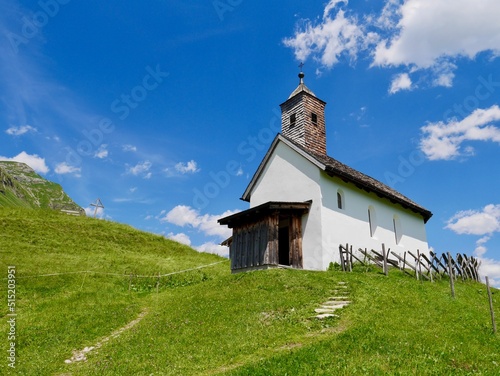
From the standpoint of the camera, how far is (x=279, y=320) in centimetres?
1334

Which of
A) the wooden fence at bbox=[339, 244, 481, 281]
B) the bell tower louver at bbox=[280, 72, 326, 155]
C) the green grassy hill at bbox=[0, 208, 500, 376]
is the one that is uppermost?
the bell tower louver at bbox=[280, 72, 326, 155]

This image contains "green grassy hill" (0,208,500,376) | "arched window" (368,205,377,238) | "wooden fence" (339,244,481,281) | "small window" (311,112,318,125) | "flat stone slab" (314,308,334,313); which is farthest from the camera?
"small window" (311,112,318,125)

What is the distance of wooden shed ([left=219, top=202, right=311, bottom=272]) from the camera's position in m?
22.2

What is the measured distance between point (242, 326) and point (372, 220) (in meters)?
16.7

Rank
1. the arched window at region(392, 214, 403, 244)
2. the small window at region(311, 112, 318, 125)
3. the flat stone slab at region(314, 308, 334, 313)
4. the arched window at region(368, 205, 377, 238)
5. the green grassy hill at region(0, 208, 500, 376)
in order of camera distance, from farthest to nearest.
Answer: the arched window at region(392, 214, 403, 244) < the small window at region(311, 112, 318, 125) < the arched window at region(368, 205, 377, 238) < the flat stone slab at region(314, 308, 334, 313) < the green grassy hill at region(0, 208, 500, 376)

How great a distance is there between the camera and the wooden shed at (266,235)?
2219 centimetres

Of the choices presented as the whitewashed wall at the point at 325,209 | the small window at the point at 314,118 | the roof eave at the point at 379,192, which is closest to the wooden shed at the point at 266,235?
the whitewashed wall at the point at 325,209

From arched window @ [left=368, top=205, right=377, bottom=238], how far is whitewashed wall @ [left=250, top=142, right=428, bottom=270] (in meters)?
0.16

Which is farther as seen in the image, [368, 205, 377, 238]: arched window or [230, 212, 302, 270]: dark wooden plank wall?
[368, 205, 377, 238]: arched window

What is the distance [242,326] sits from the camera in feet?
42.7

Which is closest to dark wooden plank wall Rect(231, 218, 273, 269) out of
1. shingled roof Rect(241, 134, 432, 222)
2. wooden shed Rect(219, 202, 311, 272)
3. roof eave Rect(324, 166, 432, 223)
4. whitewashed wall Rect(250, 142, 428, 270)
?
wooden shed Rect(219, 202, 311, 272)

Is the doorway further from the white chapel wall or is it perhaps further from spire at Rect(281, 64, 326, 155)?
spire at Rect(281, 64, 326, 155)

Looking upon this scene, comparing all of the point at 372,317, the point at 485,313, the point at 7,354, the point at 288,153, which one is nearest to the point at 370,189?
the point at 288,153

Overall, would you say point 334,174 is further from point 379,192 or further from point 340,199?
point 379,192
